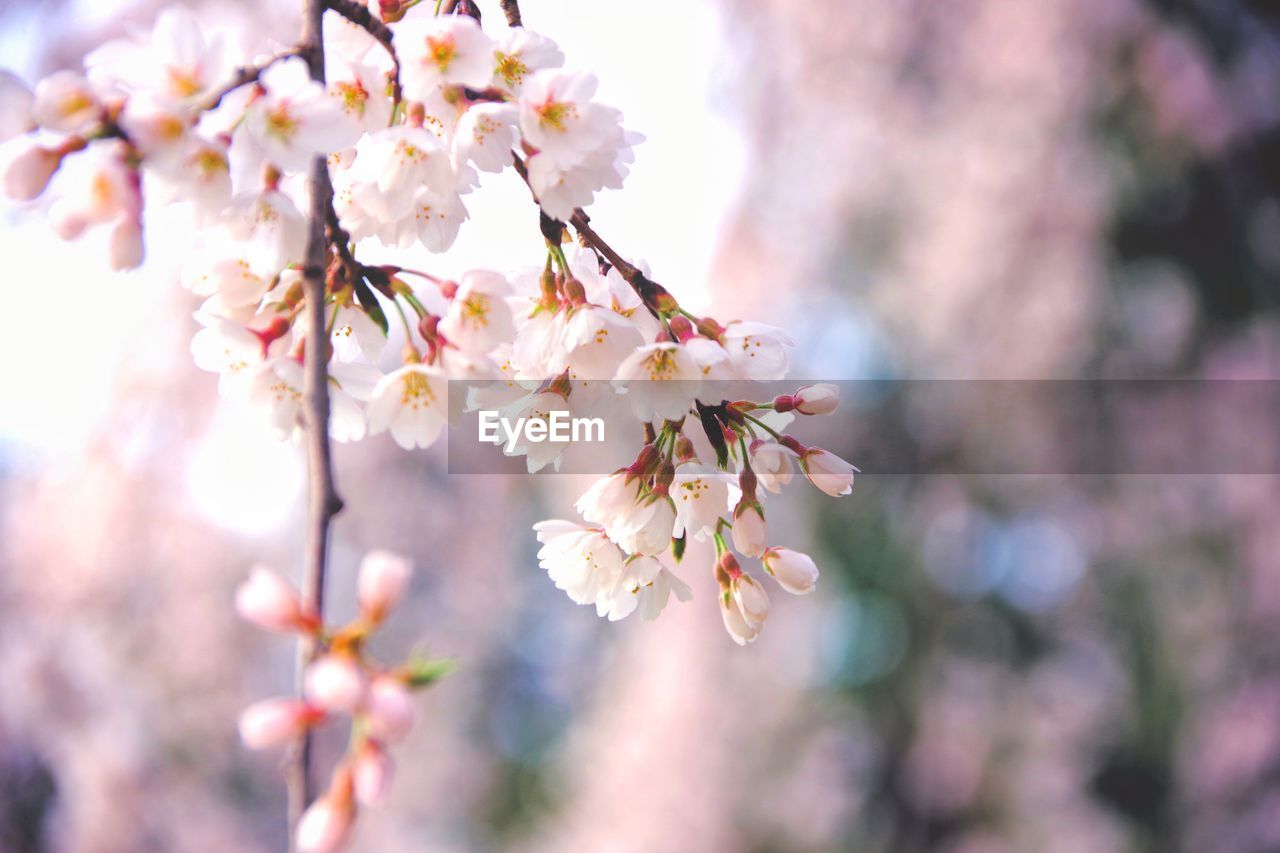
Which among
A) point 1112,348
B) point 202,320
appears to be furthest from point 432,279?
point 1112,348

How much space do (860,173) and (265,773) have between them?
3.99 metres

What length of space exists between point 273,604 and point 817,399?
1.29ft

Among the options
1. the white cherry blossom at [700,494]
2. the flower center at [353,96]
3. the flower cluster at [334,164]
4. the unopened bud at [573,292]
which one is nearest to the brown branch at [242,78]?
the flower cluster at [334,164]

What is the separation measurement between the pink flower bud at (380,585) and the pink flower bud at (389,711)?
3 centimetres

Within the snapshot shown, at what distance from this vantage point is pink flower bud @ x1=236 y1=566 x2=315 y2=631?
0.35 meters

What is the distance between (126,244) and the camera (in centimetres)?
45

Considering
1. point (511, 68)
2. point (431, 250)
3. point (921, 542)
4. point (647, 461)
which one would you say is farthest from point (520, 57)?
point (921, 542)

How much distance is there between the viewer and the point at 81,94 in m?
0.42

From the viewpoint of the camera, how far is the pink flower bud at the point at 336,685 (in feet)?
1.14

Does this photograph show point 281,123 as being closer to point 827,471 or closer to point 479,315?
point 479,315

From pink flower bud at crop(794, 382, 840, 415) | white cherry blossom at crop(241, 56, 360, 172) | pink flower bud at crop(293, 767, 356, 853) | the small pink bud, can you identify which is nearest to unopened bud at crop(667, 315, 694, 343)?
the small pink bud

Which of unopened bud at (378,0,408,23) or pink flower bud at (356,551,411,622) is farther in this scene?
unopened bud at (378,0,408,23)

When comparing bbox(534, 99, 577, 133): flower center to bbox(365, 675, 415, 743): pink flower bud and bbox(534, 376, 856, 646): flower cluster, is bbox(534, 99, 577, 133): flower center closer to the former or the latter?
bbox(534, 376, 856, 646): flower cluster

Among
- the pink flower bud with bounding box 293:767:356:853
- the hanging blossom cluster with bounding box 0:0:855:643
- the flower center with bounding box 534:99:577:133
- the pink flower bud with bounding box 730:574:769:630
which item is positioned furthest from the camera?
the pink flower bud with bounding box 730:574:769:630
